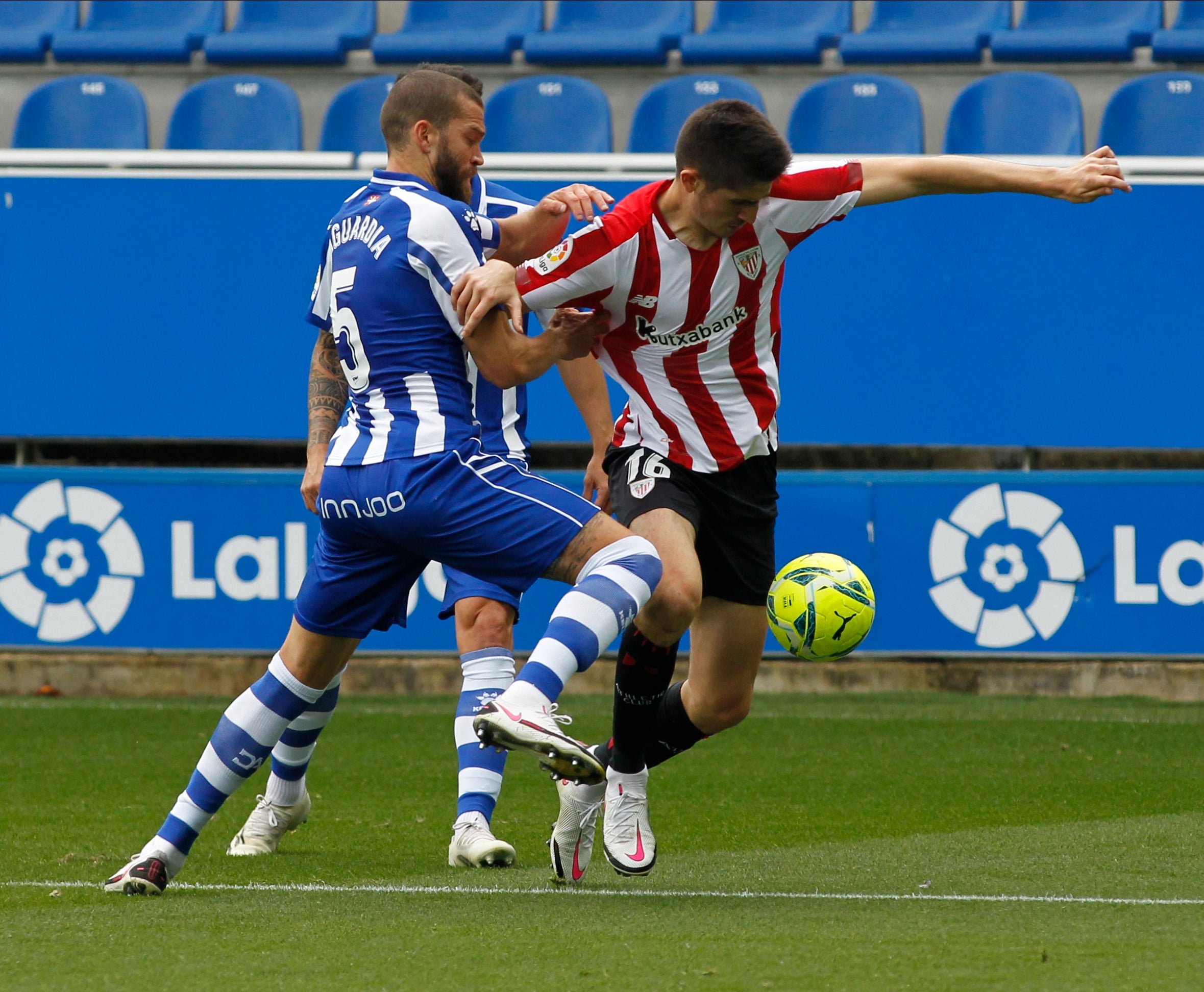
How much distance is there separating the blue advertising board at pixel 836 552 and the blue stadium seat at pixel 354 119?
2.58m

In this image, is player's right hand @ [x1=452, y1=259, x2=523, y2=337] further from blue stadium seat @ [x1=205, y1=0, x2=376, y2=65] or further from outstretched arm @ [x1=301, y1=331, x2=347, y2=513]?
blue stadium seat @ [x1=205, y1=0, x2=376, y2=65]


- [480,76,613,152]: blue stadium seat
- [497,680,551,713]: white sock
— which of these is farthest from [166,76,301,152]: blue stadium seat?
[497,680,551,713]: white sock

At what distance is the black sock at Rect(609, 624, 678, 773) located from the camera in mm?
4520

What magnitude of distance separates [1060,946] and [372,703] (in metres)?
5.58

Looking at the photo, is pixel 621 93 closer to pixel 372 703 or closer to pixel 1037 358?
pixel 1037 358

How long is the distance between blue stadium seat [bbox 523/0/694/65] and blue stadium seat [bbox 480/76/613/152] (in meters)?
0.49

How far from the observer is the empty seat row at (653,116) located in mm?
9555

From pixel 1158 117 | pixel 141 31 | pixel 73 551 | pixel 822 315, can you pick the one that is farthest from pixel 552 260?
pixel 141 31

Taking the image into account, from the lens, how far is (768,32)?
34.8ft

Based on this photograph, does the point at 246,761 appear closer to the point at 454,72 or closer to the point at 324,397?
the point at 324,397

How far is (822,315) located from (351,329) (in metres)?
4.78

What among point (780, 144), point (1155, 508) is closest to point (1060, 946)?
point (780, 144)

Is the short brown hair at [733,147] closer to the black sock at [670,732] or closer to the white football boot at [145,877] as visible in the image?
the black sock at [670,732]

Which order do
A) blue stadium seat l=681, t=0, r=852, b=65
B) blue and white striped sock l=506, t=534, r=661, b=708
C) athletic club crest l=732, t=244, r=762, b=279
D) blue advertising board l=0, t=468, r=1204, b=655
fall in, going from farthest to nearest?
blue stadium seat l=681, t=0, r=852, b=65 < blue advertising board l=0, t=468, r=1204, b=655 < athletic club crest l=732, t=244, r=762, b=279 < blue and white striped sock l=506, t=534, r=661, b=708
